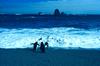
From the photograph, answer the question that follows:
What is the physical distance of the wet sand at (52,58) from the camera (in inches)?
818

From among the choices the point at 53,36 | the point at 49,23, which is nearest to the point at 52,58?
the point at 53,36

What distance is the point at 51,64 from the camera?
20.5 m

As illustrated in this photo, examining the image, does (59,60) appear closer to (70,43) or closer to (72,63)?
(72,63)

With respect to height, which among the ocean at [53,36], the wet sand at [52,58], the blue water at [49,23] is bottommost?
the blue water at [49,23]

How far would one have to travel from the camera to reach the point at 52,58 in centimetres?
2289

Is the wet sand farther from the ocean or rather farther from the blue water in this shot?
the blue water

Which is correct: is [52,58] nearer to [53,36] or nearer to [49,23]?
[53,36]

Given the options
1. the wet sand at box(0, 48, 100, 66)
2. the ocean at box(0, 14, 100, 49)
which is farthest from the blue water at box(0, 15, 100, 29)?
the wet sand at box(0, 48, 100, 66)

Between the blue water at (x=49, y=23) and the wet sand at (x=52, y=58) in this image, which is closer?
the wet sand at (x=52, y=58)

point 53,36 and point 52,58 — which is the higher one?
point 52,58

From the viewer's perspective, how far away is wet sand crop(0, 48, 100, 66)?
20772mm

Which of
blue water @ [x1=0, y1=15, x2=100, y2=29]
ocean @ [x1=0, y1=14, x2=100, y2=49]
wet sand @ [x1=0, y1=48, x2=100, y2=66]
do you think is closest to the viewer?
wet sand @ [x1=0, y1=48, x2=100, y2=66]

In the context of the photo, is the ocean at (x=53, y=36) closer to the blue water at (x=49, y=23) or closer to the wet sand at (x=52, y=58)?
the blue water at (x=49, y=23)

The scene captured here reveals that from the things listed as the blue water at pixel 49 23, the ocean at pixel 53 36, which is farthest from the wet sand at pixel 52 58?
the blue water at pixel 49 23
